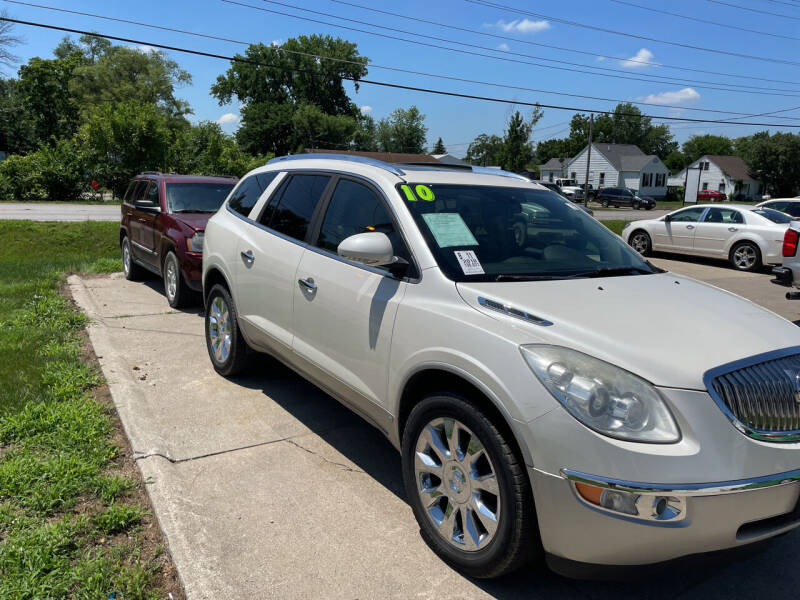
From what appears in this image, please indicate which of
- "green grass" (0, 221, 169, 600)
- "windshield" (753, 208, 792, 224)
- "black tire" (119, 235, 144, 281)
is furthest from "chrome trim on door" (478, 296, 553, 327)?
"windshield" (753, 208, 792, 224)

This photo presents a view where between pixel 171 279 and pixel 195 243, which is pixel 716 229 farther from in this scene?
pixel 171 279

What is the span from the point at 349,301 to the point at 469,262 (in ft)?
2.44

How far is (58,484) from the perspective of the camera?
A: 127 inches

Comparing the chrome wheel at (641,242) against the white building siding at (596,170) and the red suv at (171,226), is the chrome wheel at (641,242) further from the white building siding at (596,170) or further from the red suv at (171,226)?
the white building siding at (596,170)

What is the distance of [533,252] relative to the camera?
338 cm

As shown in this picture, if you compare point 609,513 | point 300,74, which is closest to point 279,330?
point 609,513

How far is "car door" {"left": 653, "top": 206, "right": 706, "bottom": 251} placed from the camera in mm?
15359

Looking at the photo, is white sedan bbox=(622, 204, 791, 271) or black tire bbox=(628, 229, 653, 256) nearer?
white sedan bbox=(622, 204, 791, 271)

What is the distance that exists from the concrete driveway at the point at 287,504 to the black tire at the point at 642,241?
13.5m

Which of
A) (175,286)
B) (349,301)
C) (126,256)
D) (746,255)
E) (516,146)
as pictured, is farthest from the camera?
(516,146)

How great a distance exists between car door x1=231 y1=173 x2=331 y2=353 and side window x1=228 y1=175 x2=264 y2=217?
27cm

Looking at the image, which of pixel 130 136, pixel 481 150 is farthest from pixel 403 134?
pixel 130 136

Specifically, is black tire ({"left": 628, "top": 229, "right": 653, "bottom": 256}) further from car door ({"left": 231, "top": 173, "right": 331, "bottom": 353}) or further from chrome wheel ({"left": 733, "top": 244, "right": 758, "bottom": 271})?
car door ({"left": 231, "top": 173, "right": 331, "bottom": 353})

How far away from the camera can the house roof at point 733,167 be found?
263ft
